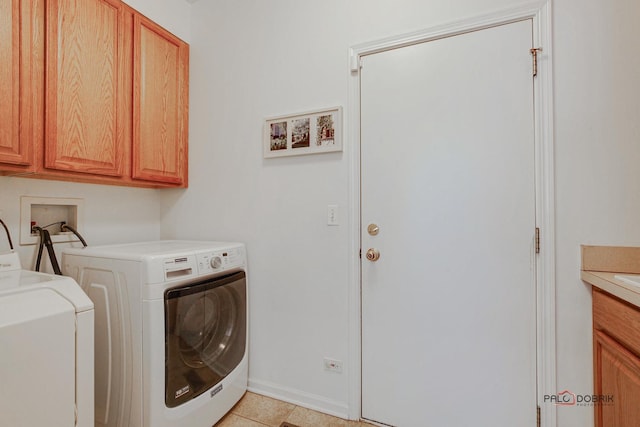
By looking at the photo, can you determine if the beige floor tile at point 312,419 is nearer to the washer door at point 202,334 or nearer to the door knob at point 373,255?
the washer door at point 202,334

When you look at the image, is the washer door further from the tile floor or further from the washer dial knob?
the tile floor

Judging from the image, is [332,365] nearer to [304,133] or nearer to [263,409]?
[263,409]

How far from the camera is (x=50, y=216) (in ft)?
5.67

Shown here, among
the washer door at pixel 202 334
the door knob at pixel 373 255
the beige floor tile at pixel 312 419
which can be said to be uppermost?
the door knob at pixel 373 255

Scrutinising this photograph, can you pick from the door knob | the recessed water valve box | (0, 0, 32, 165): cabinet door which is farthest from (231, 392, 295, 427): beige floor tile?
(0, 0, 32, 165): cabinet door

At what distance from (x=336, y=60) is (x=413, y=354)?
165 cm

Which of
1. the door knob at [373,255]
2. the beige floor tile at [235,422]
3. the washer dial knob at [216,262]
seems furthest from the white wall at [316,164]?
the washer dial knob at [216,262]

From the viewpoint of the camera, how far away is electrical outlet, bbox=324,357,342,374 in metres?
1.71


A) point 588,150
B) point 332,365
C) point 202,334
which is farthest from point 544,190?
point 202,334

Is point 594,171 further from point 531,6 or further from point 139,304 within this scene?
point 139,304

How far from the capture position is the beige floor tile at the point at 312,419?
1.63 m

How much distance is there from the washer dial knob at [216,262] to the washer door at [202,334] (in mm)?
71

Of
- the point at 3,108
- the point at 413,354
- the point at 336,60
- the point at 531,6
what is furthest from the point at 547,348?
the point at 3,108

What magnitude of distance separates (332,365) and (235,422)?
1.94ft
